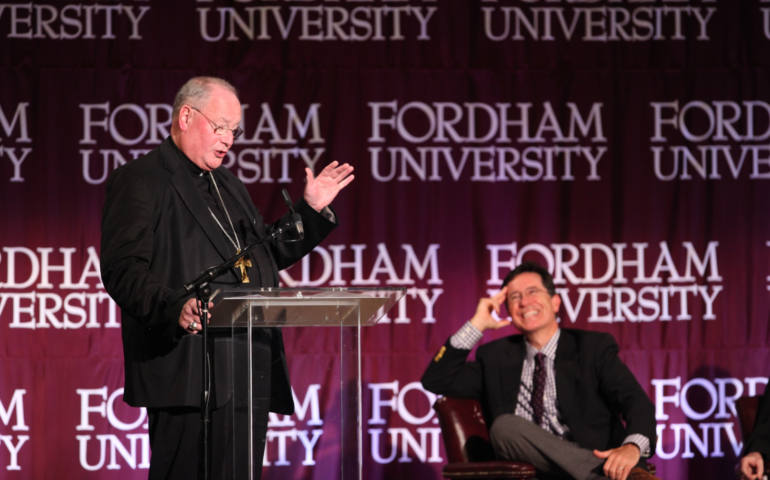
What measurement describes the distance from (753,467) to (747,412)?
0.46 metres

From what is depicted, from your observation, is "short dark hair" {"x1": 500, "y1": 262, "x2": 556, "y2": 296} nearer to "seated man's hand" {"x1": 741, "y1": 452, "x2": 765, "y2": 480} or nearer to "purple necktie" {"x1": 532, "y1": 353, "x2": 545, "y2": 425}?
"purple necktie" {"x1": 532, "y1": 353, "x2": 545, "y2": 425}

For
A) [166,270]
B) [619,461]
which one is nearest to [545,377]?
[619,461]

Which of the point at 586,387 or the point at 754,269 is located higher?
the point at 754,269

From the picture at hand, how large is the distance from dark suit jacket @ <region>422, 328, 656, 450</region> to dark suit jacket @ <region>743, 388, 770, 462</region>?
1.17 feet

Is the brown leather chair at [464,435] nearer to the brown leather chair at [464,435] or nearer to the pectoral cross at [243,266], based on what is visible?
the brown leather chair at [464,435]

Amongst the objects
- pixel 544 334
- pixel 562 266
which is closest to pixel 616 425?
pixel 544 334

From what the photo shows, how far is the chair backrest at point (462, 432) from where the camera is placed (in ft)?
11.7

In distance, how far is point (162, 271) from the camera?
2.42m

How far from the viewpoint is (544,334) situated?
3.82 metres

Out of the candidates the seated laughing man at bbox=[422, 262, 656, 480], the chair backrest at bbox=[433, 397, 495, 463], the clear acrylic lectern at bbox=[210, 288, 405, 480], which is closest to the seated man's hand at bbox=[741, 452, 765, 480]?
the seated laughing man at bbox=[422, 262, 656, 480]

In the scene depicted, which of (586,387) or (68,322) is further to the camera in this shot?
(68,322)

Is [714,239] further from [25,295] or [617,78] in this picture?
[25,295]

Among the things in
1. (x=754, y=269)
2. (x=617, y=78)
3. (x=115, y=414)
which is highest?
(x=617, y=78)

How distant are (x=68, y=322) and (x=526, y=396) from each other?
2101 mm
